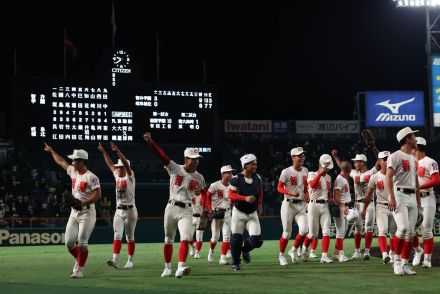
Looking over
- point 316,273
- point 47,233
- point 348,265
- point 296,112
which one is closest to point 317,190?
point 348,265

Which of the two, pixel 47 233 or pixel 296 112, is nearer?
pixel 47 233

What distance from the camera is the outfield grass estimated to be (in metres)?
10.8

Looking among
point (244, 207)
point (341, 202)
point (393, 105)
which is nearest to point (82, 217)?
point (244, 207)

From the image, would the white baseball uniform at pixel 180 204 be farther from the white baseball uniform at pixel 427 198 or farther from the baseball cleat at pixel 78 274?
the white baseball uniform at pixel 427 198

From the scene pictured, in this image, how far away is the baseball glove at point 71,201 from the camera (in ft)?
42.6

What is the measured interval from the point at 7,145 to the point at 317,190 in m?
26.5

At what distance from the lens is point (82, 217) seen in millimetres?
13453

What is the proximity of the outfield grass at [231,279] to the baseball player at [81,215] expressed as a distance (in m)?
0.45

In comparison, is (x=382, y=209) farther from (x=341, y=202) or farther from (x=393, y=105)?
(x=393, y=105)

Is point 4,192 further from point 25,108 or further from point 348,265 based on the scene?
point 348,265

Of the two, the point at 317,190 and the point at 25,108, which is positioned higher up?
the point at 25,108

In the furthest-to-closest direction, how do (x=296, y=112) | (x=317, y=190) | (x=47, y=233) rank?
1. (x=296, y=112)
2. (x=47, y=233)
3. (x=317, y=190)

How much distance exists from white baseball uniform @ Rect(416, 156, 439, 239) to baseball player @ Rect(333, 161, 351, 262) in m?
3.04

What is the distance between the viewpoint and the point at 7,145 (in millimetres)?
39250
